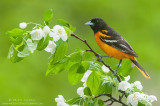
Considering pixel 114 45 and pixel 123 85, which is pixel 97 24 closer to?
pixel 114 45

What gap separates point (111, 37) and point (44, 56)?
15.2ft

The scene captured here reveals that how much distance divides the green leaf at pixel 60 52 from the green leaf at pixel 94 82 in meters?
0.27

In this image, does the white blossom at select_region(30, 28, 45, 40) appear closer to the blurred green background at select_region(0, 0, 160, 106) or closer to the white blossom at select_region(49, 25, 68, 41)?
the white blossom at select_region(49, 25, 68, 41)

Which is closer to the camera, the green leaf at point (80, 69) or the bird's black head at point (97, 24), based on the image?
the green leaf at point (80, 69)

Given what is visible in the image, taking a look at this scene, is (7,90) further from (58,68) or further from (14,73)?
(58,68)

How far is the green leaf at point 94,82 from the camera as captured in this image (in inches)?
90.2

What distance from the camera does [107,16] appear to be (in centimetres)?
1002

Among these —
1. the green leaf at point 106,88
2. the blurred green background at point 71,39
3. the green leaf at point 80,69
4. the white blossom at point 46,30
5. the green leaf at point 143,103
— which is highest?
the blurred green background at point 71,39

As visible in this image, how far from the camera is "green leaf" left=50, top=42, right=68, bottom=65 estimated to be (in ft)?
7.12

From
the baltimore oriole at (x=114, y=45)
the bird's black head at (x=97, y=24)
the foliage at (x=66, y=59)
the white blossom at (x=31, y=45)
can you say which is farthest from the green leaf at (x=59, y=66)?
the bird's black head at (x=97, y=24)

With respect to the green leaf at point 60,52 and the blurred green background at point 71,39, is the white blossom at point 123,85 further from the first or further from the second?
the blurred green background at point 71,39

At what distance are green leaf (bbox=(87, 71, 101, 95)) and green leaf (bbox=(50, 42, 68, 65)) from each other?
27 cm

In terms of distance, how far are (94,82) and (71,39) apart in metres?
6.36

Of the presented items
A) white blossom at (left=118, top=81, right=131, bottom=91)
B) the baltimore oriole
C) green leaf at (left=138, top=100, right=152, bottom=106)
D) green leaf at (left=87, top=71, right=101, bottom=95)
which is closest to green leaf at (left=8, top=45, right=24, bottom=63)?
green leaf at (left=87, top=71, right=101, bottom=95)
